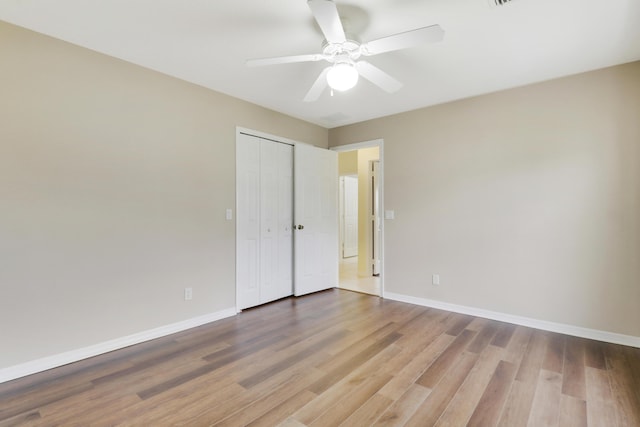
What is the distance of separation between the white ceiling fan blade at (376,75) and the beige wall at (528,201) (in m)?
1.63

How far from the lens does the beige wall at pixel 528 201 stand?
277cm

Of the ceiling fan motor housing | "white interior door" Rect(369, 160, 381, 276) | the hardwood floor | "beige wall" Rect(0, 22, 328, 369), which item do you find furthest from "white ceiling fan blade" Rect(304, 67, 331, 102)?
"white interior door" Rect(369, 160, 381, 276)

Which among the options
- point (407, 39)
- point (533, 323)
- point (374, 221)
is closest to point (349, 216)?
point (374, 221)

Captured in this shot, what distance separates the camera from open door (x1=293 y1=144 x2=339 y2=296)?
14.1 feet

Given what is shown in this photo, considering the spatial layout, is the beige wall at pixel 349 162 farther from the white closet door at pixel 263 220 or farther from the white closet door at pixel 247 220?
the white closet door at pixel 247 220

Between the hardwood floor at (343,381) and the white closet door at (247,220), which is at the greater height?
the white closet door at (247,220)

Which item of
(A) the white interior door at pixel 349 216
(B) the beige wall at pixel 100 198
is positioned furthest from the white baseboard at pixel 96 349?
(A) the white interior door at pixel 349 216

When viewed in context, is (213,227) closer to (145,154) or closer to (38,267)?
(145,154)

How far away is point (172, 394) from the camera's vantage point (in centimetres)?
200

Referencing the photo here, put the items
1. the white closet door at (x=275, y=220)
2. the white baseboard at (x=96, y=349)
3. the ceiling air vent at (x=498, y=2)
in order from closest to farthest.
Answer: the ceiling air vent at (x=498, y=2)
the white baseboard at (x=96, y=349)
the white closet door at (x=275, y=220)

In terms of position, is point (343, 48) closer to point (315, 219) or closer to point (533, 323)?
point (315, 219)

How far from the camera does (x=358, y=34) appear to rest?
2.29 meters

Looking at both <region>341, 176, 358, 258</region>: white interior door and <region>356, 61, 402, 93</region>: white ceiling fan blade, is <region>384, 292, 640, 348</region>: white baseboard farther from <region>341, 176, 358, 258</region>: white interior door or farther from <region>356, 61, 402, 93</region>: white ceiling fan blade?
<region>341, 176, 358, 258</region>: white interior door

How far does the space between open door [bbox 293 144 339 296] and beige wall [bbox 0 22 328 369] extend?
1118mm
